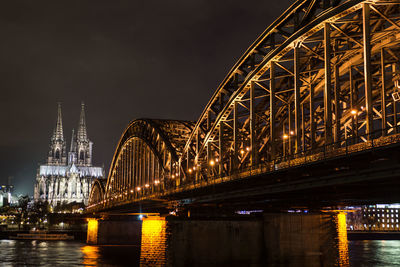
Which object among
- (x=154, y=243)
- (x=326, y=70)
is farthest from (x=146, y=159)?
(x=326, y=70)

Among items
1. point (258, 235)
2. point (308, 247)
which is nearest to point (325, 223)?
point (308, 247)

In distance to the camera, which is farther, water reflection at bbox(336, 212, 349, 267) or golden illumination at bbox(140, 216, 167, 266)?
water reflection at bbox(336, 212, 349, 267)

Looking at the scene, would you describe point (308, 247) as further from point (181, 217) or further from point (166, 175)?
point (166, 175)

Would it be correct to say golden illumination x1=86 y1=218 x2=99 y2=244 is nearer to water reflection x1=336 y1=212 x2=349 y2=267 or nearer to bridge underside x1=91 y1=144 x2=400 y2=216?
bridge underside x1=91 y1=144 x2=400 y2=216

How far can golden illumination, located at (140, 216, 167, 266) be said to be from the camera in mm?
48844

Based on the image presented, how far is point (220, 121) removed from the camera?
170 ft

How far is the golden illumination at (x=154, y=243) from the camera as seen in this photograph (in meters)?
48.8

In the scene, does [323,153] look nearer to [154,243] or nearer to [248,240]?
[248,240]

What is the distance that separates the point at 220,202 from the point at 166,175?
2861 centimetres

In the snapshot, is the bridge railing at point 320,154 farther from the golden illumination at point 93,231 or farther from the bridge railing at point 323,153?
the golden illumination at point 93,231

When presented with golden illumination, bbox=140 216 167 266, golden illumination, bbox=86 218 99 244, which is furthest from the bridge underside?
golden illumination, bbox=86 218 99 244

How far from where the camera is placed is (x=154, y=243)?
165ft

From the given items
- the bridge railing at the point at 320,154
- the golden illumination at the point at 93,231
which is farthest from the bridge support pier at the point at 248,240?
the golden illumination at the point at 93,231

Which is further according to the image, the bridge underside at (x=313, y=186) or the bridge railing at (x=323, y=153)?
the bridge underside at (x=313, y=186)
